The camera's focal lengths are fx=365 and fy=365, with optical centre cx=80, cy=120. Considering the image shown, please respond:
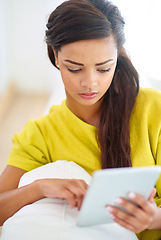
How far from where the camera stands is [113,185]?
32.6 inches

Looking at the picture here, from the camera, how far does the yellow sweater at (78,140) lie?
1333 mm

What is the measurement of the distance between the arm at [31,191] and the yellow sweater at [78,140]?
0.22ft

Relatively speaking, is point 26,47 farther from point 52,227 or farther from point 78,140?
point 52,227

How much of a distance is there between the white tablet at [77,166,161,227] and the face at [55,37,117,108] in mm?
435

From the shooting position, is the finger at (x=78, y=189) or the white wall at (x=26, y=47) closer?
the finger at (x=78, y=189)

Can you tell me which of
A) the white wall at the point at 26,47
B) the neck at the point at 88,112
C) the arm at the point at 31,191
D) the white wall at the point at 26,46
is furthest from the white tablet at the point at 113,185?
the white wall at the point at 26,46

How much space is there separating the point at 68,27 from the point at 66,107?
1.28ft

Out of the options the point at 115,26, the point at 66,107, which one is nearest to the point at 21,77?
the point at 66,107

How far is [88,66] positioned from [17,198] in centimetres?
49

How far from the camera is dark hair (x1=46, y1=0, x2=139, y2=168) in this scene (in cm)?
115

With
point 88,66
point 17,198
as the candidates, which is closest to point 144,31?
point 88,66

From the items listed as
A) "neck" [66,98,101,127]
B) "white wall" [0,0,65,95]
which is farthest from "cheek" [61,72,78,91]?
"white wall" [0,0,65,95]

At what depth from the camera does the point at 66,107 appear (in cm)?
146

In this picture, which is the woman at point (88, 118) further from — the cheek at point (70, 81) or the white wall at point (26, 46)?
the white wall at point (26, 46)
